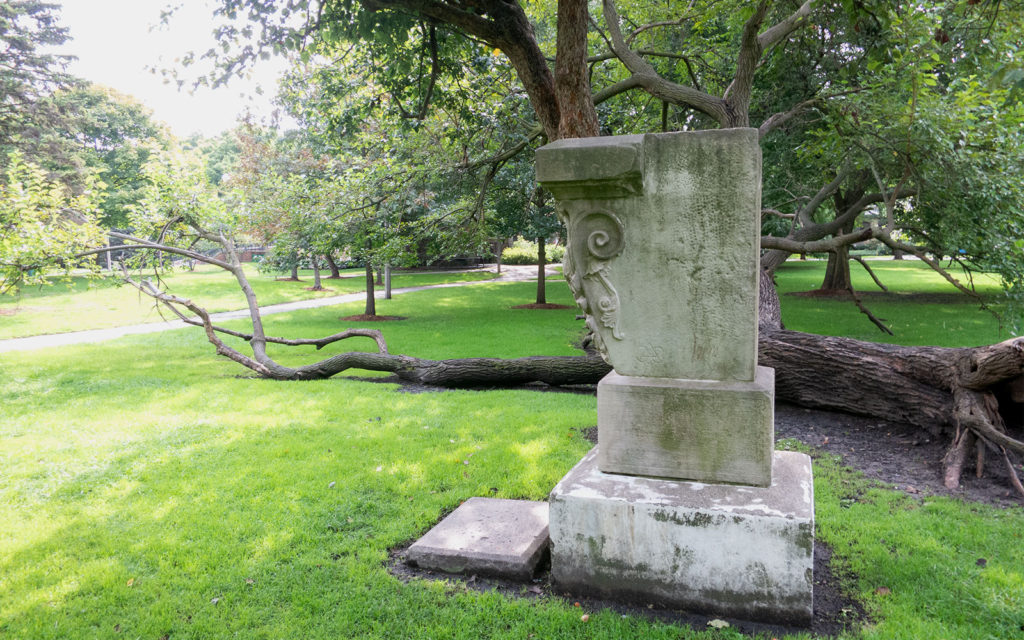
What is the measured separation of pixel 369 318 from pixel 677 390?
1598 cm

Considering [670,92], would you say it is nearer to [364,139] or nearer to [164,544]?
[364,139]

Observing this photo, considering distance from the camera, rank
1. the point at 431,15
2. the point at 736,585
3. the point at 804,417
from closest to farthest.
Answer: the point at 736,585 → the point at 431,15 → the point at 804,417

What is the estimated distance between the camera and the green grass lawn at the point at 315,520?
3.20 m

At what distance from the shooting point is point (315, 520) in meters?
4.48

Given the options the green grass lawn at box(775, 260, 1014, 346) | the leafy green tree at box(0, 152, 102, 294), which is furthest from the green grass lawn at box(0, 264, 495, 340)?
the green grass lawn at box(775, 260, 1014, 346)

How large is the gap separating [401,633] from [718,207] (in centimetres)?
270

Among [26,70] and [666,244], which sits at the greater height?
[26,70]

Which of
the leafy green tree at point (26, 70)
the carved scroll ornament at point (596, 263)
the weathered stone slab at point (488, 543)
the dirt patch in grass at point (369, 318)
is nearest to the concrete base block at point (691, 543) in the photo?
the weathered stone slab at point (488, 543)

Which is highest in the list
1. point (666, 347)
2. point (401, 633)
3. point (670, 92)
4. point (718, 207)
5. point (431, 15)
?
point (431, 15)

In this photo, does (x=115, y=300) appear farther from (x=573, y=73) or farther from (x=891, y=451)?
(x=891, y=451)

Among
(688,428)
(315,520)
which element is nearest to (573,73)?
(688,428)

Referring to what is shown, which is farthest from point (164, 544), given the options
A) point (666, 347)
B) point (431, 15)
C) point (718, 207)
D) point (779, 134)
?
point (779, 134)

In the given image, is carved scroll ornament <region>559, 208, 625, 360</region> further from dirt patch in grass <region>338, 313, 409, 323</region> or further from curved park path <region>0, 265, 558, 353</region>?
curved park path <region>0, 265, 558, 353</region>

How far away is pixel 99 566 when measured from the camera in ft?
12.6
